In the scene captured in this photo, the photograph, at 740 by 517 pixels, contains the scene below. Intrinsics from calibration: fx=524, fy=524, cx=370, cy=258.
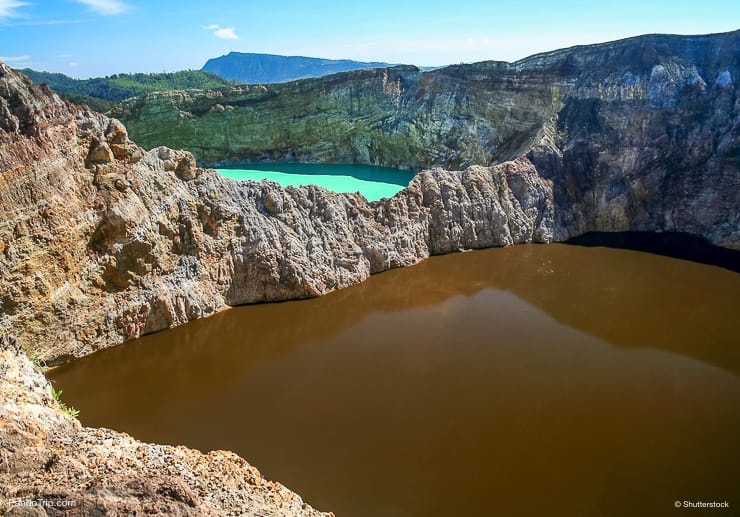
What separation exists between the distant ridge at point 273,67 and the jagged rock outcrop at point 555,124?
6133 cm

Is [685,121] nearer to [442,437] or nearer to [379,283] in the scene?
[379,283]

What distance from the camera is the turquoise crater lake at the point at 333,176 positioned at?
2135 centimetres

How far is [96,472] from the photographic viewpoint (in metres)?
5.24

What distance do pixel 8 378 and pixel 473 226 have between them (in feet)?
→ 43.2

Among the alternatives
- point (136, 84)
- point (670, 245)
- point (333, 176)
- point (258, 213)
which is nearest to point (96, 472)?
point (258, 213)

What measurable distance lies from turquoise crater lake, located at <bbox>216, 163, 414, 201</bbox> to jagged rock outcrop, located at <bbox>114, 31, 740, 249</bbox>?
1443 millimetres

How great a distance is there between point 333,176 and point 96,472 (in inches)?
792

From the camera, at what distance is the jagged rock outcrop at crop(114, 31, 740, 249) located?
17.9 meters

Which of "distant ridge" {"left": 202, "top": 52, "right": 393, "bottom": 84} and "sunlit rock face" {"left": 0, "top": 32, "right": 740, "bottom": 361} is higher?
"distant ridge" {"left": 202, "top": 52, "right": 393, "bottom": 84}

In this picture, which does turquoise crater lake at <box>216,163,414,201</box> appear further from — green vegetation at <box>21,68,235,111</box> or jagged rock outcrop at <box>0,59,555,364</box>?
green vegetation at <box>21,68,235,111</box>

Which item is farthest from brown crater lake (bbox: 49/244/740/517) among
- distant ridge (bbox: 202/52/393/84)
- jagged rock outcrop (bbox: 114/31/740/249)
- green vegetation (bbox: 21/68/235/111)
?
distant ridge (bbox: 202/52/393/84)

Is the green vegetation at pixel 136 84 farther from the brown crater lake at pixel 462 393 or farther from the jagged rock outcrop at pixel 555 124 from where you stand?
the brown crater lake at pixel 462 393

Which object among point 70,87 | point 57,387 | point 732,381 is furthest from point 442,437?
point 70,87

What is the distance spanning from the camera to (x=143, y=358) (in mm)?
10898
